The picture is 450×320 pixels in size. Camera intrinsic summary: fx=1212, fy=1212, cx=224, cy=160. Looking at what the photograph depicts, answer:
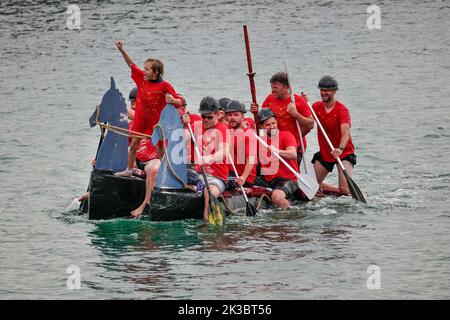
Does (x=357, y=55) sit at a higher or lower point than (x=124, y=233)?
higher

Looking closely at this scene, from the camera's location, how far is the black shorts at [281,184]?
74.4ft

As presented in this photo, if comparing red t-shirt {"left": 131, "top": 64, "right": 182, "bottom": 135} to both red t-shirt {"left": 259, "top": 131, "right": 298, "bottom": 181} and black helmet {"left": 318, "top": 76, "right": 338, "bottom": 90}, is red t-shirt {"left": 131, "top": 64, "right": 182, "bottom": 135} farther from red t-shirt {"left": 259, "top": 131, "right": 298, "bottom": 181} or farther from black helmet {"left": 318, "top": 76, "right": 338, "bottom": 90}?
black helmet {"left": 318, "top": 76, "right": 338, "bottom": 90}

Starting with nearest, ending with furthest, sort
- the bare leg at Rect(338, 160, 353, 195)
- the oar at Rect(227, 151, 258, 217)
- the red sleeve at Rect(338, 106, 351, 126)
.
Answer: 1. the oar at Rect(227, 151, 258, 217)
2. the red sleeve at Rect(338, 106, 351, 126)
3. the bare leg at Rect(338, 160, 353, 195)

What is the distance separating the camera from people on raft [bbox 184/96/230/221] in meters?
21.3

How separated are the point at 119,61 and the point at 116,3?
247 inches

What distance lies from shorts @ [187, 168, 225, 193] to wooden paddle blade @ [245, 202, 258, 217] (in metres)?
0.69

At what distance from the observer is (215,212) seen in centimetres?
2138

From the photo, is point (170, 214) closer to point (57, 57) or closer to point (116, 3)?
point (57, 57)

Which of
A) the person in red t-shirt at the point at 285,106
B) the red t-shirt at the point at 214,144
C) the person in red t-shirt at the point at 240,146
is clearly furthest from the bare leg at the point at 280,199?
the person in red t-shirt at the point at 285,106

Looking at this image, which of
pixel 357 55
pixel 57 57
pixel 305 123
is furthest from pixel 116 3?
pixel 305 123

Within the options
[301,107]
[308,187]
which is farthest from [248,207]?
[301,107]

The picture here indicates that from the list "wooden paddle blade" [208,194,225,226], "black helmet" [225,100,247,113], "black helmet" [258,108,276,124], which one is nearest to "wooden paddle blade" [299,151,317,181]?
"black helmet" [258,108,276,124]

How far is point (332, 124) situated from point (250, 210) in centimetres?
261

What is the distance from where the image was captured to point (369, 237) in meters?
21.7
